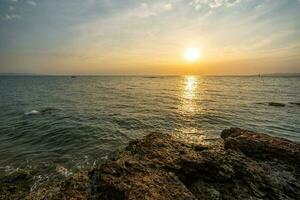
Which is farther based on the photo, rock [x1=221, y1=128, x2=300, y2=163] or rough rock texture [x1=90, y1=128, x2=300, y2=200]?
rock [x1=221, y1=128, x2=300, y2=163]

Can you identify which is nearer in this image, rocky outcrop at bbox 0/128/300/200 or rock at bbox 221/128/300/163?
rocky outcrop at bbox 0/128/300/200

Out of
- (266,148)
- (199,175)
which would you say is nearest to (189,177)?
(199,175)

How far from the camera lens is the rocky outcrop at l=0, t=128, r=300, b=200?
4.00 metres

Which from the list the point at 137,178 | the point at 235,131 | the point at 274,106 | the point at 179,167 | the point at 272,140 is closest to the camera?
the point at 137,178

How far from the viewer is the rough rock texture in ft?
13.1

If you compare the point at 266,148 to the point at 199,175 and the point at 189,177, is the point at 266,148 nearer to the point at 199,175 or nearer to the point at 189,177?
the point at 199,175

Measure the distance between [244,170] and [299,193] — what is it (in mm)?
1199

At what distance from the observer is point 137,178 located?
13.9 feet

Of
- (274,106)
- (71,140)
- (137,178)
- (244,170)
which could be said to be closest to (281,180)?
(244,170)

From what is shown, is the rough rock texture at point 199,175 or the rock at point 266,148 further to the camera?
the rock at point 266,148

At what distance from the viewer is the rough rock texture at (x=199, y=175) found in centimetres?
398

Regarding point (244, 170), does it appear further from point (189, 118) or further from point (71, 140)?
point (189, 118)

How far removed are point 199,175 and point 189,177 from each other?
0.27m

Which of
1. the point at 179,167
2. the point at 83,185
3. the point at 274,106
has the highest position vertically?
the point at 179,167
